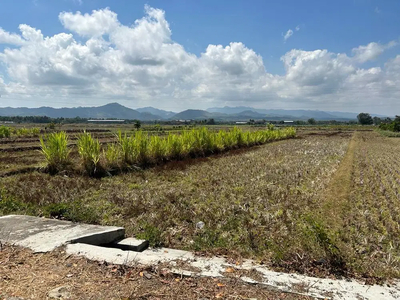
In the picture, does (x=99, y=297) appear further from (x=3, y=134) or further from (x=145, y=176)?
(x=3, y=134)

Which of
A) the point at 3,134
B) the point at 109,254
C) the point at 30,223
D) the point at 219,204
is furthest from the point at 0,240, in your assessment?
the point at 3,134

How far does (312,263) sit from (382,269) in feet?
2.54

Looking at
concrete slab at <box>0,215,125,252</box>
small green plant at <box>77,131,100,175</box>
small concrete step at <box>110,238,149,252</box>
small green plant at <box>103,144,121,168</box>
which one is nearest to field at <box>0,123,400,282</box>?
small concrete step at <box>110,238,149,252</box>

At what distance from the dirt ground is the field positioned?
28.2 inches

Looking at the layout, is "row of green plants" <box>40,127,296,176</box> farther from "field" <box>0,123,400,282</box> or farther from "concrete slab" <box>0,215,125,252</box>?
"concrete slab" <box>0,215,125,252</box>

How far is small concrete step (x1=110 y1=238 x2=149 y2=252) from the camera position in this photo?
122 inches

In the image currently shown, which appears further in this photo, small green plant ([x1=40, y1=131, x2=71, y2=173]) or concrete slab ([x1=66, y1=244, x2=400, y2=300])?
small green plant ([x1=40, y1=131, x2=71, y2=173])

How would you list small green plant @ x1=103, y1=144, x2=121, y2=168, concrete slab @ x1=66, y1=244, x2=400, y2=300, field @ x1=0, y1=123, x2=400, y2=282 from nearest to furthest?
concrete slab @ x1=66, y1=244, x2=400, y2=300 < field @ x1=0, y1=123, x2=400, y2=282 < small green plant @ x1=103, y1=144, x2=121, y2=168

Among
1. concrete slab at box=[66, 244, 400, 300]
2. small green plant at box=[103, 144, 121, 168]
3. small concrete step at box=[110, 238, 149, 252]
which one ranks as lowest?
small concrete step at box=[110, 238, 149, 252]

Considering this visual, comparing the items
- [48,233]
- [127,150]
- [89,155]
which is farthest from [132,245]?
[127,150]

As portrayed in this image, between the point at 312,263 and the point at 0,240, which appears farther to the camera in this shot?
the point at 0,240

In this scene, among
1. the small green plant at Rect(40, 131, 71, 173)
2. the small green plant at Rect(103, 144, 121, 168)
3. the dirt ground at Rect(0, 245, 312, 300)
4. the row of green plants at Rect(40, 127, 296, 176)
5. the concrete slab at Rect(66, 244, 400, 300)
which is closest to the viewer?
the dirt ground at Rect(0, 245, 312, 300)

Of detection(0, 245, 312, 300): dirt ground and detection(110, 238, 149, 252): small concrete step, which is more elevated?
detection(0, 245, 312, 300): dirt ground

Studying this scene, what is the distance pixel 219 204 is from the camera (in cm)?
511
